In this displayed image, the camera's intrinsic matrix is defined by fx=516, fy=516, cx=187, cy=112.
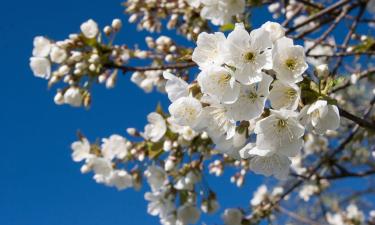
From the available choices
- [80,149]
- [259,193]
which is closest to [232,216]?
[80,149]

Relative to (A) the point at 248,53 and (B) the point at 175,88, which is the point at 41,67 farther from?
(A) the point at 248,53

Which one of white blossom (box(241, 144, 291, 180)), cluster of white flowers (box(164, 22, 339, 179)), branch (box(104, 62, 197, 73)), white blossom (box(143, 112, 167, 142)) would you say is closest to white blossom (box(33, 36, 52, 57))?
branch (box(104, 62, 197, 73))

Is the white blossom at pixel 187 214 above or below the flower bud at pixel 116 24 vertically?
below

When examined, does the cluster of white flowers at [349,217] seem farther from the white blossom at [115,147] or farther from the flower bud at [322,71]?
the flower bud at [322,71]

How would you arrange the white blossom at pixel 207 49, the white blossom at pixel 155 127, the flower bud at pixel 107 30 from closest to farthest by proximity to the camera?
the white blossom at pixel 207 49, the white blossom at pixel 155 127, the flower bud at pixel 107 30

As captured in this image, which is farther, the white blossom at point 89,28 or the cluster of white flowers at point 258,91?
the white blossom at point 89,28

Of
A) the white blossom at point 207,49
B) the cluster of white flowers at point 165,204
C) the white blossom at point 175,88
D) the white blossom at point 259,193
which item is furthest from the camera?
the white blossom at point 259,193

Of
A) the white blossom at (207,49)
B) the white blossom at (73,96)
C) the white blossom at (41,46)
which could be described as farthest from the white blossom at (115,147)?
the white blossom at (207,49)

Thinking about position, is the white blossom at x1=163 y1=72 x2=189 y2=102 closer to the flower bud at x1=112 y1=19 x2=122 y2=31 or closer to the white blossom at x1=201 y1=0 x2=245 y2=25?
the white blossom at x1=201 y1=0 x2=245 y2=25
